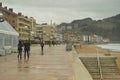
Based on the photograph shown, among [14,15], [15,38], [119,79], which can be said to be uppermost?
[14,15]

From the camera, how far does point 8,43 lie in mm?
36469

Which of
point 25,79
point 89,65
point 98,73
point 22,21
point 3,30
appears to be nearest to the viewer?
point 25,79

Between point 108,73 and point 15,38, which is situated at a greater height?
point 15,38

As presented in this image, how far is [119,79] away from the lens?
73.1ft

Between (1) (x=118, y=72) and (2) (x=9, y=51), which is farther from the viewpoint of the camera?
(2) (x=9, y=51)

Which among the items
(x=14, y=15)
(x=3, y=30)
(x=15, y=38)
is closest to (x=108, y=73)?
(x=3, y=30)

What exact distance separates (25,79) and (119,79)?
9.70 metres

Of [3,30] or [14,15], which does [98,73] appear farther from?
[14,15]

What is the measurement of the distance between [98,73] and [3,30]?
13165mm

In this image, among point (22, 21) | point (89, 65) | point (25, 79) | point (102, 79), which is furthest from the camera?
point (22, 21)

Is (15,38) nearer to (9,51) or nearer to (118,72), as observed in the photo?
(9,51)

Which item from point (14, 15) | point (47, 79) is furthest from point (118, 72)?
point (14, 15)

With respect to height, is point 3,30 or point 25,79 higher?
point 3,30

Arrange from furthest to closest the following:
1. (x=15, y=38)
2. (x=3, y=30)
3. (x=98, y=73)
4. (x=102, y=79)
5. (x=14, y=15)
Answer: (x=14, y=15), (x=15, y=38), (x=3, y=30), (x=98, y=73), (x=102, y=79)
